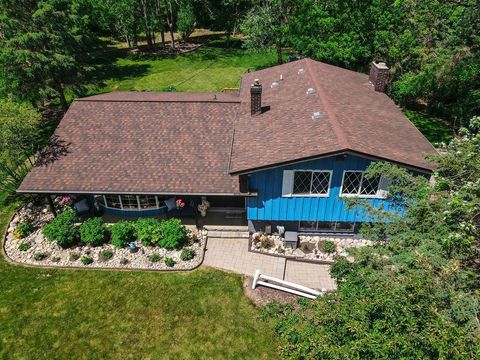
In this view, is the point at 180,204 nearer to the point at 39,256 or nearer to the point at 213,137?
the point at 213,137

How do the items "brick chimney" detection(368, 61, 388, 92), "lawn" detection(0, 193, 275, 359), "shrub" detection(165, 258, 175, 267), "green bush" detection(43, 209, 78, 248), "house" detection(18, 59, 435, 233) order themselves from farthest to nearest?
1. "brick chimney" detection(368, 61, 388, 92)
2. "green bush" detection(43, 209, 78, 248)
3. "shrub" detection(165, 258, 175, 267)
4. "house" detection(18, 59, 435, 233)
5. "lawn" detection(0, 193, 275, 359)

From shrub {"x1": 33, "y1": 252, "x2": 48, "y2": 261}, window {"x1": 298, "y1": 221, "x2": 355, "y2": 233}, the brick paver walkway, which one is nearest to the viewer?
the brick paver walkway

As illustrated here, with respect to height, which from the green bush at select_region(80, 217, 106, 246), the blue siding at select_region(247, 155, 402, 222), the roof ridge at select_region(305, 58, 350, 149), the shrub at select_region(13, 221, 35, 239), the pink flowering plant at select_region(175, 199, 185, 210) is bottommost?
the shrub at select_region(13, 221, 35, 239)

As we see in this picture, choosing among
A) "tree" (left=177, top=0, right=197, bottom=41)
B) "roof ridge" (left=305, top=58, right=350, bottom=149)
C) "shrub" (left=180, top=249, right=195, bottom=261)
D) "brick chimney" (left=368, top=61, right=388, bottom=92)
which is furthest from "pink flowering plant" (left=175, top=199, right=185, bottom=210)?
"tree" (left=177, top=0, right=197, bottom=41)

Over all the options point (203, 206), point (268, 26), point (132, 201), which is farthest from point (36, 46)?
point (268, 26)

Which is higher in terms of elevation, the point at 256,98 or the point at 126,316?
the point at 256,98

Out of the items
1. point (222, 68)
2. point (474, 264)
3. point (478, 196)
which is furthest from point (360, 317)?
point (222, 68)

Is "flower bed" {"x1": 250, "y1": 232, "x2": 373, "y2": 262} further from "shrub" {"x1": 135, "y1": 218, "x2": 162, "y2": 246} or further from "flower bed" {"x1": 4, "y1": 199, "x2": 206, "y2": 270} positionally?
"shrub" {"x1": 135, "y1": 218, "x2": 162, "y2": 246}
